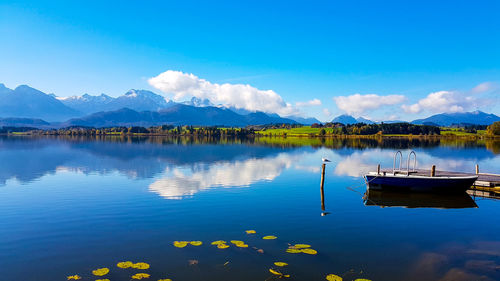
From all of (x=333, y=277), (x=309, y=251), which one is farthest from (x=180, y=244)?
(x=333, y=277)

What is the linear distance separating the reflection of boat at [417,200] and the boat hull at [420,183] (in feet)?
2.51

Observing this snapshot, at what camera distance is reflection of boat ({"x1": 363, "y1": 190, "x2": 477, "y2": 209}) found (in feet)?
127

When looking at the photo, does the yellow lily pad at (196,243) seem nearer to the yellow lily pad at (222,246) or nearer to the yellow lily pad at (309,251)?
the yellow lily pad at (222,246)

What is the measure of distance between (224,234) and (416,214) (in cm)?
2222

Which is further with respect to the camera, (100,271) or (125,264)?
(125,264)

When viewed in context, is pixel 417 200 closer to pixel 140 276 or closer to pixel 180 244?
pixel 180 244

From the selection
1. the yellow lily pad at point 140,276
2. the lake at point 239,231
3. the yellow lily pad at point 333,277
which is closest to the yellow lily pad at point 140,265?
the lake at point 239,231

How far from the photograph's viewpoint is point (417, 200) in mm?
41250

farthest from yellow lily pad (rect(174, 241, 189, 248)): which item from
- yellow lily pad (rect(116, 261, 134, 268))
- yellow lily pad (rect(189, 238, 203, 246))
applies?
yellow lily pad (rect(116, 261, 134, 268))

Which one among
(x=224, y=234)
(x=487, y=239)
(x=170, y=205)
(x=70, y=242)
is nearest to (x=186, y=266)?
(x=224, y=234)

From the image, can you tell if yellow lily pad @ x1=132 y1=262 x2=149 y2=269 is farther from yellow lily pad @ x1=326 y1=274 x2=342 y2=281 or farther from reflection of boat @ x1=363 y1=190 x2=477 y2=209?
reflection of boat @ x1=363 y1=190 x2=477 y2=209

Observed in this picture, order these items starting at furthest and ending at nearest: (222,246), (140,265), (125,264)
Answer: (222,246) < (125,264) < (140,265)

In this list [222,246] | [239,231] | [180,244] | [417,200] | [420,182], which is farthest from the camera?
[420,182]

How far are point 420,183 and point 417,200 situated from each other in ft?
13.3
